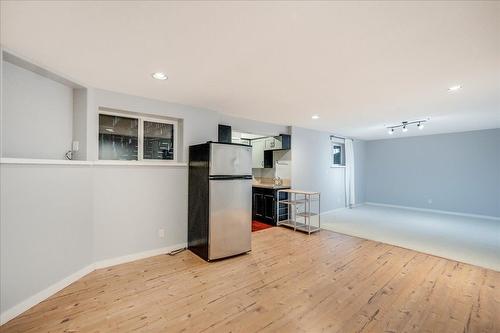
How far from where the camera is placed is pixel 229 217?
3.27m

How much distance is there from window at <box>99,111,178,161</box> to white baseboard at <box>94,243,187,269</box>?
141cm

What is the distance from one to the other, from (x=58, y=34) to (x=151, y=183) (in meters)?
2.03

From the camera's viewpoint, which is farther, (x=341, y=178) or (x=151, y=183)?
(x=341, y=178)

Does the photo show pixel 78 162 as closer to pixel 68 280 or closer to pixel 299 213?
pixel 68 280

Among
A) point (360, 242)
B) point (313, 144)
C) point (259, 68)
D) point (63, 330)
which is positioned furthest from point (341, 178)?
point (63, 330)

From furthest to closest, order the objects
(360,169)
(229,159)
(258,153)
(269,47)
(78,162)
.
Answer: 1. (360,169)
2. (258,153)
3. (229,159)
4. (78,162)
5. (269,47)

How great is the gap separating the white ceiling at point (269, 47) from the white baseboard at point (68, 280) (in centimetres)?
232

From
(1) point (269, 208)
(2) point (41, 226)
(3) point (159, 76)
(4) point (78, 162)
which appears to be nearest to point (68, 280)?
(2) point (41, 226)

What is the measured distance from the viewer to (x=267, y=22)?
1.53 meters

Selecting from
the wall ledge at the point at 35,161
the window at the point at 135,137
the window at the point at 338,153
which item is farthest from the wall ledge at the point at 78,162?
the window at the point at 338,153

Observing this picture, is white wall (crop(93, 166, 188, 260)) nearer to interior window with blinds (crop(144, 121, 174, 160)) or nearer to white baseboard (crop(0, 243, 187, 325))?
white baseboard (crop(0, 243, 187, 325))

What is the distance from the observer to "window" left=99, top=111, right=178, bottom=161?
3.07 meters

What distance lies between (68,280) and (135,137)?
197cm

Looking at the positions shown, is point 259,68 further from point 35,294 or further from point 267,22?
point 35,294
